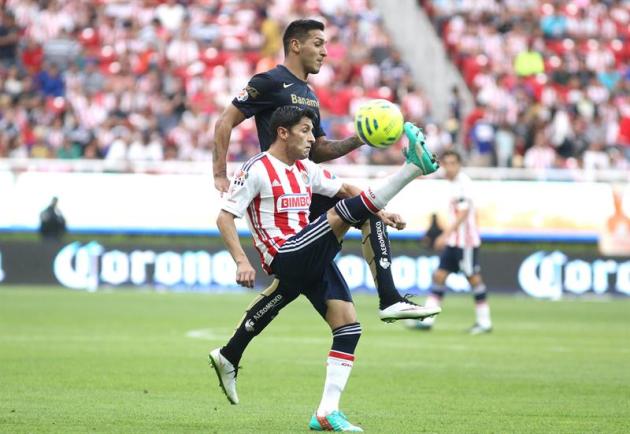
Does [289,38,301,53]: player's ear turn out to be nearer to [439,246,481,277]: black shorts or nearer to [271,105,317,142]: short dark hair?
[271,105,317,142]: short dark hair

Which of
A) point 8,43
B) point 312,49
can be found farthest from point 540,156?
point 312,49

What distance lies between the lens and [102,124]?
1128 inches

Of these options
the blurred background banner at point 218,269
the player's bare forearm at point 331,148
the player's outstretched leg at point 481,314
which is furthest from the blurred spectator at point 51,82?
the player's bare forearm at point 331,148

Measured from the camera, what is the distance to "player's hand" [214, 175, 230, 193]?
9.79 meters

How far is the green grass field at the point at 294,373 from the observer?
9.16 metres

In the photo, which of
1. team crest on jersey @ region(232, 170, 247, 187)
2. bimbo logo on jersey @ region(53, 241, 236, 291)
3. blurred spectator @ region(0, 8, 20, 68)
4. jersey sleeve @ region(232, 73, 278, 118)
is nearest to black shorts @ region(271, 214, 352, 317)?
team crest on jersey @ region(232, 170, 247, 187)

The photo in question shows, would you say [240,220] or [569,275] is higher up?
[240,220]

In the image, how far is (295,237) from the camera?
346 inches

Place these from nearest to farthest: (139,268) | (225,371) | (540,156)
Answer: (225,371) < (139,268) < (540,156)

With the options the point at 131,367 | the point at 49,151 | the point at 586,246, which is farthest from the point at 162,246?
the point at 131,367

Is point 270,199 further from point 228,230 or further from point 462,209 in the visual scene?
point 462,209

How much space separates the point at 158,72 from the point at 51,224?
575 cm

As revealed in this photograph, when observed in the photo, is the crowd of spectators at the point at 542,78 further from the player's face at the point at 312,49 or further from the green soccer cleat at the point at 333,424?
the green soccer cleat at the point at 333,424

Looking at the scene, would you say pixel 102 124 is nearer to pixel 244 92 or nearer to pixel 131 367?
pixel 131 367
